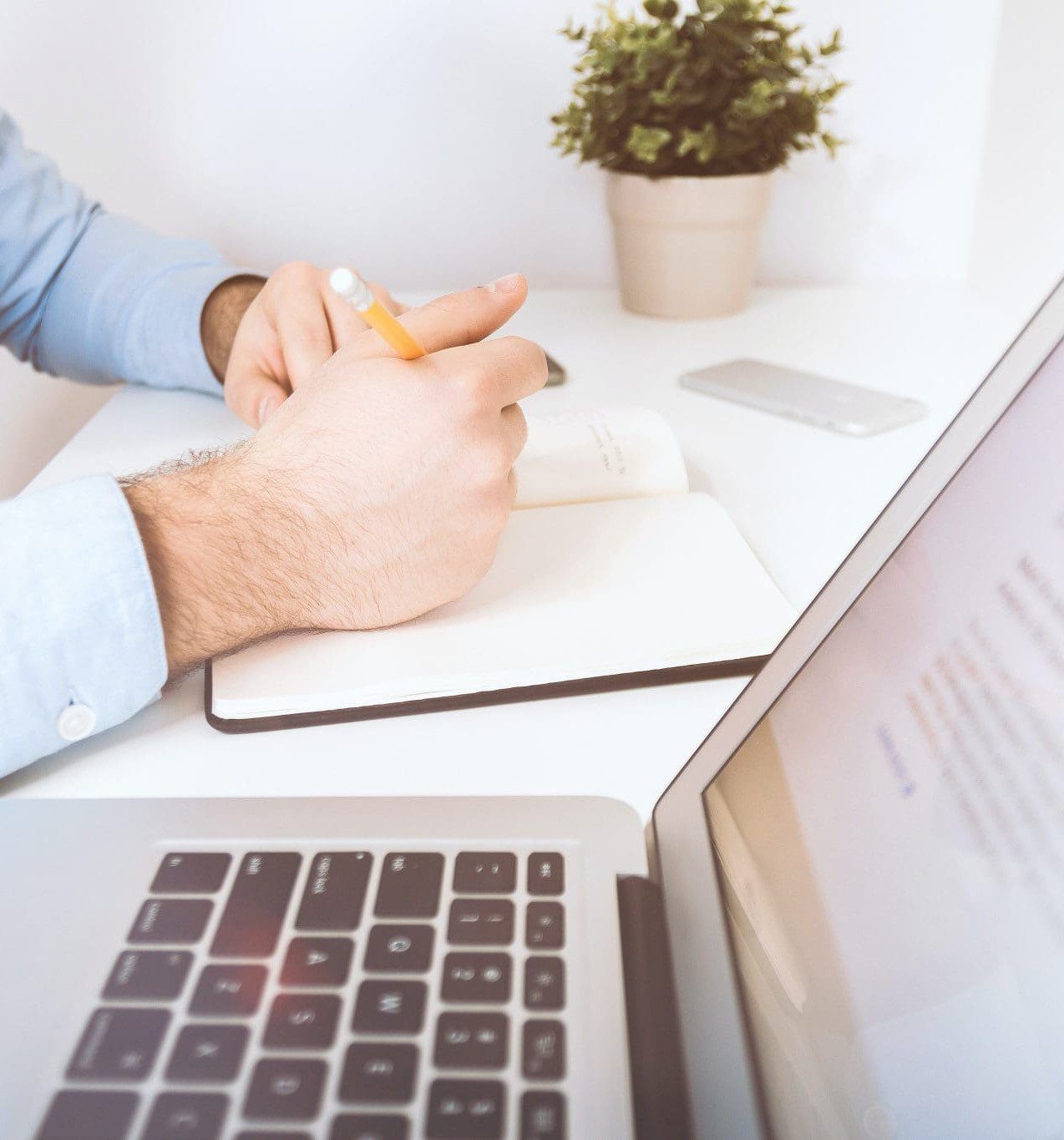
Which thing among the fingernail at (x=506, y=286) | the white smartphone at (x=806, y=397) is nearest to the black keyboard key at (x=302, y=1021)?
the fingernail at (x=506, y=286)

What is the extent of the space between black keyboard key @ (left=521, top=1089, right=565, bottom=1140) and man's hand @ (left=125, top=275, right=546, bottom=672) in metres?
0.25

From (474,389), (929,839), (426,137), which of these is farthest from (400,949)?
(426,137)

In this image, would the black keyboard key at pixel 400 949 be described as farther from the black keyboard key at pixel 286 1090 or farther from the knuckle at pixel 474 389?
the knuckle at pixel 474 389

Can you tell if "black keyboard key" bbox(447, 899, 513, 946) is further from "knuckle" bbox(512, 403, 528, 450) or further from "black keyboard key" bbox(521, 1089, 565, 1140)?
"knuckle" bbox(512, 403, 528, 450)

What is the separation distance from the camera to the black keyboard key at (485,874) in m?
0.29

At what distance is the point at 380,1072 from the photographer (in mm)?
238

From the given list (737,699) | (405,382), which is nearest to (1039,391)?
(737,699)

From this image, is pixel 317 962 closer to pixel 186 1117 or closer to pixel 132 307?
pixel 186 1117

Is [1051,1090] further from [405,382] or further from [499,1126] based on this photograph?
[405,382]

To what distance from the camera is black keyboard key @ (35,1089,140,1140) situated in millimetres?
224

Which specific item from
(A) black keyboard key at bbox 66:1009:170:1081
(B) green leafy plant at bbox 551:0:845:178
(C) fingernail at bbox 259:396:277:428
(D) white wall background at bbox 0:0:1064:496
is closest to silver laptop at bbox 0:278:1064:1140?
(A) black keyboard key at bbox 66:1009:170:1081

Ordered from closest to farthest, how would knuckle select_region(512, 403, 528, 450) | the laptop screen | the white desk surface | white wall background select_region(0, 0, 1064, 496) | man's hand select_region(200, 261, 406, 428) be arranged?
1. the laptop screen
2. the white desk surface
3. knuckle select_region(512, 403, 528, 450)
4. man's hand select_region(200, 261, 406, 428)
5. white wall background select_region(0, 0, 1064, 496)

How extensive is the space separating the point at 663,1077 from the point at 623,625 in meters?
0.22

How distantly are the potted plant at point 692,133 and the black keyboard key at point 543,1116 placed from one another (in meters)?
0.80
